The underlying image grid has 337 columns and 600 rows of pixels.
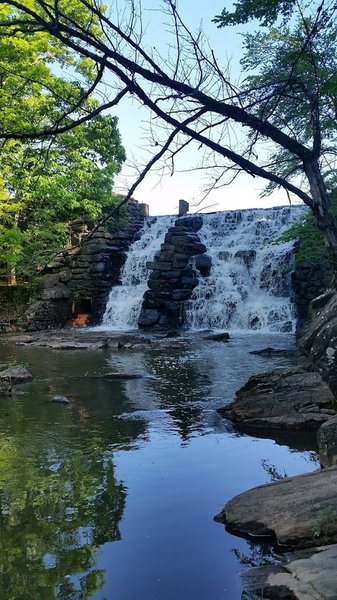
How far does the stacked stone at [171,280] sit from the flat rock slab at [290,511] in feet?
58.5

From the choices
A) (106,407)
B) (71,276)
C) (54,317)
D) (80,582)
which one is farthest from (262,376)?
(71,276)

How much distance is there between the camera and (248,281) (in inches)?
895

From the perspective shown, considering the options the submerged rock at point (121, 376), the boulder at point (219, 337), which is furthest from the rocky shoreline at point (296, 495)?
the boulder at point (219, 337)

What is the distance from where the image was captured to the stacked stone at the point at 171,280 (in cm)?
2289

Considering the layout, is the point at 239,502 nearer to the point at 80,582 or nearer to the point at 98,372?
the point at 80,582

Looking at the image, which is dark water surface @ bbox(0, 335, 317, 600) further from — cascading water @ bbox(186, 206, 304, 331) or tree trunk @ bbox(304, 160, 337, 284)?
cascading water @ bbox(186, 206, 304, 331)

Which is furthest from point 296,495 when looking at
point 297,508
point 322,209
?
point 322,209

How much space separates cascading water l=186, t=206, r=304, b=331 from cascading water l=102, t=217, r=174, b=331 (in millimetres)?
2876

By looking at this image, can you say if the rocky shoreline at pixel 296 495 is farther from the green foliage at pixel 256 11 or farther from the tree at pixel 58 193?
the tree at pixel 58 193

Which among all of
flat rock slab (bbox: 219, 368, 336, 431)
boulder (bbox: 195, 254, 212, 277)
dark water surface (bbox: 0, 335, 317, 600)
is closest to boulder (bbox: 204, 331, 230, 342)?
boulder (bbox: 195, 254, 212, 277)

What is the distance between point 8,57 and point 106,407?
17097 millimetres

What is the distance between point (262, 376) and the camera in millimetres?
8891

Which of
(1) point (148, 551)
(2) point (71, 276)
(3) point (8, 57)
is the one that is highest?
(3) point (8, 57)

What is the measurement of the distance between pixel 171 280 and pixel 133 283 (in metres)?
2.81
